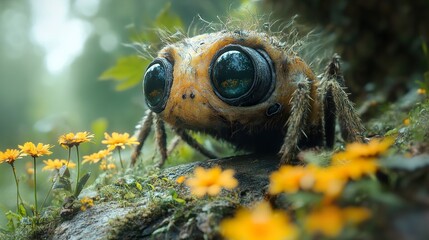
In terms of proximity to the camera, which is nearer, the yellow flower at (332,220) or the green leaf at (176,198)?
the yellow flower at (332,220)

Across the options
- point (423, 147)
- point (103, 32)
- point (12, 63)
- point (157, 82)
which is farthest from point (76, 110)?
point (423, 147)

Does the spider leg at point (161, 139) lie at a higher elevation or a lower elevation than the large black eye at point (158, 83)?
lower

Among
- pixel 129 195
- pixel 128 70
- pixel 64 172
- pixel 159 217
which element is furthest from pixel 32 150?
pixel 128 70

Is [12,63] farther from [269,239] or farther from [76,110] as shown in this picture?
[269,239]

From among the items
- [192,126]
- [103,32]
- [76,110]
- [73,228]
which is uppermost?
[103,32]

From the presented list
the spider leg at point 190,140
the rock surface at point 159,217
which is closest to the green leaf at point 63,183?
the rock surface at point 159,217

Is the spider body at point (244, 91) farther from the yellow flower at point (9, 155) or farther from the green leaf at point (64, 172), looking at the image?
the yellow flower at point (9, 155)
